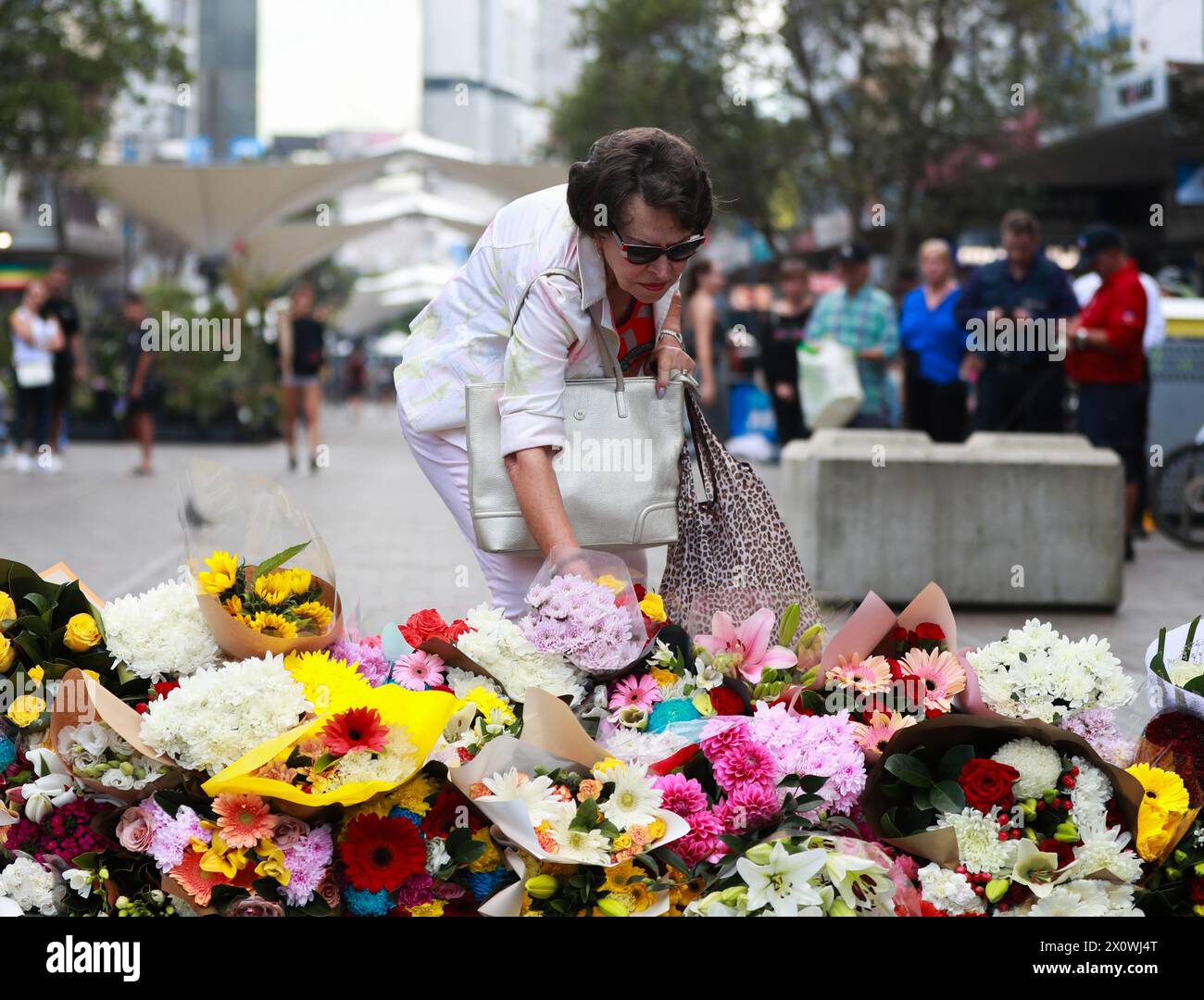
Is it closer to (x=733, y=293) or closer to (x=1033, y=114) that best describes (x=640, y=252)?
(x=1033, y=114)

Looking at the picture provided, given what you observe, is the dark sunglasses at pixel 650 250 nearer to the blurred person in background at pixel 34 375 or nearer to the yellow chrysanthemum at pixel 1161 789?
the yellow chrysanthemum at pixel 1161 789

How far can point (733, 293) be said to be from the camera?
145 ft

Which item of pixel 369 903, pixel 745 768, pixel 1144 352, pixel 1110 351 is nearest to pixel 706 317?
pixel 1144 352

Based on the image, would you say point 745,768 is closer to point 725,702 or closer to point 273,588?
point 725,702

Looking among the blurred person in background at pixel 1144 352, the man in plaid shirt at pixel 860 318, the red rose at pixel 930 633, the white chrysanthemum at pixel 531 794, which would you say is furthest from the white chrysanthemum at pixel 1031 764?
the man in plaid shirt at pixel 860 318

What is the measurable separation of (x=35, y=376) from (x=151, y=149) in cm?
4734

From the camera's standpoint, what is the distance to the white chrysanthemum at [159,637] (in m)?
2.60

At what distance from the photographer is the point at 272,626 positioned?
2.64m

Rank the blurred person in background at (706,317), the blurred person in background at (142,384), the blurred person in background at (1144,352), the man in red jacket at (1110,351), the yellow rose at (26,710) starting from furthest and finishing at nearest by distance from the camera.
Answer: the blurred person in background at (142,384) → the blurred person in background at (706,317) → the blurred person in background at (1144,352) → the man in red jacket at (1110,351) → the yellow rose at (26,710)

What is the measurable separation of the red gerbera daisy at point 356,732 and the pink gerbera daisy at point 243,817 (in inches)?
5.1

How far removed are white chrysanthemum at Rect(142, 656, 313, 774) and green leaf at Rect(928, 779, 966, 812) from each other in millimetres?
955

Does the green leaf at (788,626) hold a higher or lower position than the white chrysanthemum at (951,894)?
higher

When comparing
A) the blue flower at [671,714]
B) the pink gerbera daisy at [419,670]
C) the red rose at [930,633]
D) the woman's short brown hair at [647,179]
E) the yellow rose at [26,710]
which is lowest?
the blue flower at [671,714]
